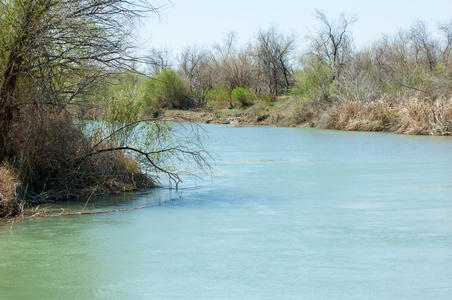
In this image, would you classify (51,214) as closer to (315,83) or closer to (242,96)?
(315,83)

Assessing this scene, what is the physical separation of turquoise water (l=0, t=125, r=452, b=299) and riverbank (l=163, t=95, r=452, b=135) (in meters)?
8.77

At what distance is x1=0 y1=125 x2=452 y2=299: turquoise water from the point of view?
5766mm

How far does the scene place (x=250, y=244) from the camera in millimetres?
7418

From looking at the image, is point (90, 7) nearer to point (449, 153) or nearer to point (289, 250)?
point (289, 250)

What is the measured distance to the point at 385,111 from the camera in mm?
29344

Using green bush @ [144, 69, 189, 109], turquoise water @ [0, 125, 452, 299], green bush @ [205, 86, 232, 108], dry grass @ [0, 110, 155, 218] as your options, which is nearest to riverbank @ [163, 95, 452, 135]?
green bush @ [205, 86, 232, 108]

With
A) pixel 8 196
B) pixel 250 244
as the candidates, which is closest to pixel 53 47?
pixel 8 196

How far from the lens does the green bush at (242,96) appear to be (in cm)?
4266

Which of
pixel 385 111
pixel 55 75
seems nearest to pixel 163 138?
pixel 55 75

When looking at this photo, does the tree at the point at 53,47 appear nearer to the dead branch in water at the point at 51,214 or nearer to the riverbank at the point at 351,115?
the dead branch in water at the point at 51,214

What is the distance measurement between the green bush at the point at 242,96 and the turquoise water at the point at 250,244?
2960cm

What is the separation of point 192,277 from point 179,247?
50.1 inches

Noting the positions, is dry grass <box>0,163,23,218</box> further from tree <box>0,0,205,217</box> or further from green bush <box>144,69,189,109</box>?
green bush <box>144,69,189,109</box>

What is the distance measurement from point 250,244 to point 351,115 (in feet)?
81.8
